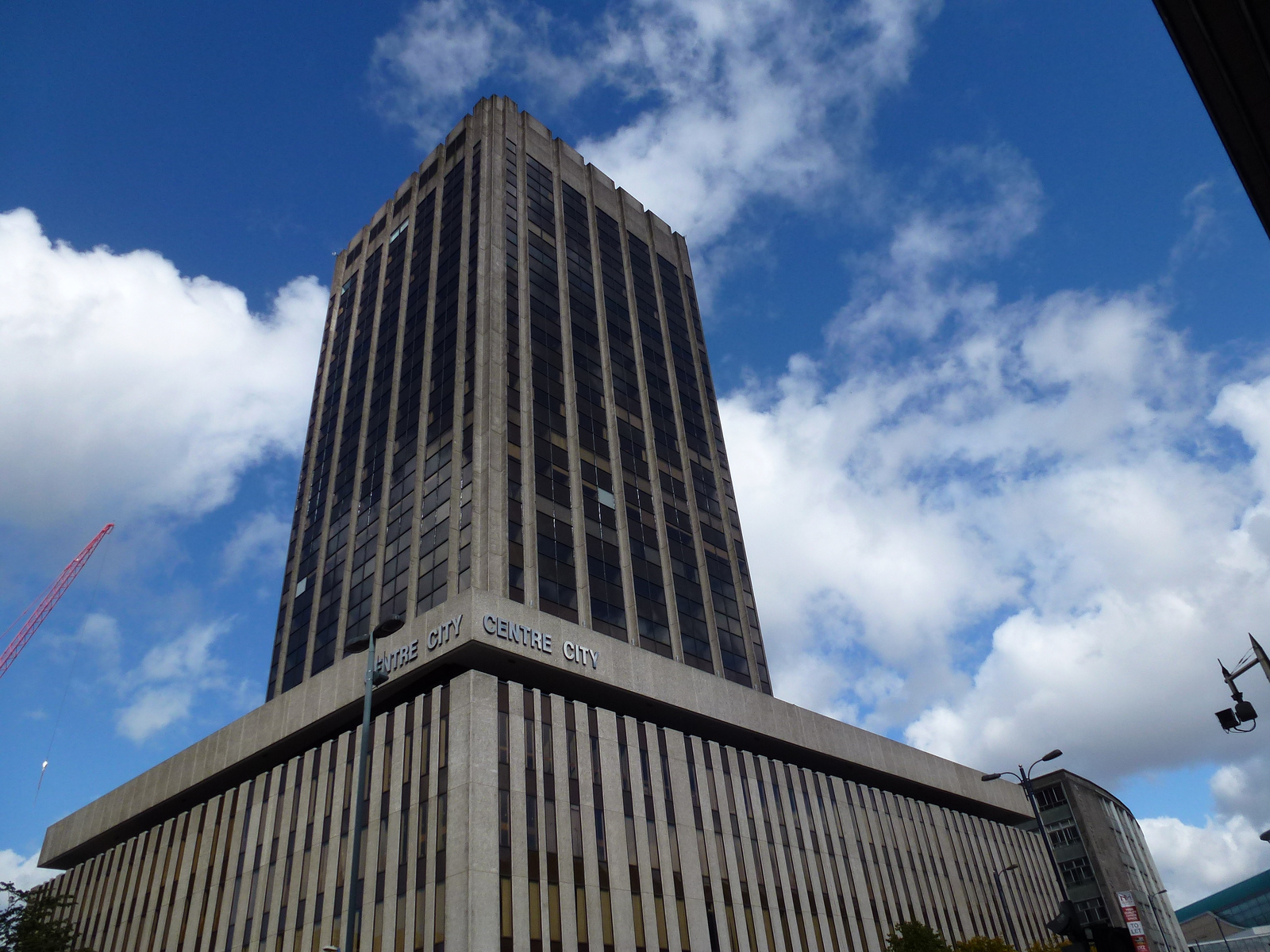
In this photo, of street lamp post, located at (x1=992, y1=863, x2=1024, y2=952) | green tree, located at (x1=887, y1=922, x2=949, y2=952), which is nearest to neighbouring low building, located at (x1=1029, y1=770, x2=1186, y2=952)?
street lamp post, located at (x1=992, y1=863, x2=1024, y2=952)

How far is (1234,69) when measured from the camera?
19828 millimetres

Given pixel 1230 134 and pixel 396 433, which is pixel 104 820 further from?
pixel 1230 134

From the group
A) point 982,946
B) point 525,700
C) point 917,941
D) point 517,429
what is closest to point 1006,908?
point 982,946

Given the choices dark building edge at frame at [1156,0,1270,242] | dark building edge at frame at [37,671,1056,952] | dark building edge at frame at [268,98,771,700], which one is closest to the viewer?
dark building edge at frame at [1156,0,1270,242]

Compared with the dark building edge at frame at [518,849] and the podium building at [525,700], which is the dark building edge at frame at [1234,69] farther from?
the dark building edge at frame at [518,849]

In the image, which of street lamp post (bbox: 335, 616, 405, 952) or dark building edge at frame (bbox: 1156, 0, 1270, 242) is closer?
street lamp post (bbox: 335, 616, 405, 952)

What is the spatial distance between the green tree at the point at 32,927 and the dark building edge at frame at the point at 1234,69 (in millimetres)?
59588

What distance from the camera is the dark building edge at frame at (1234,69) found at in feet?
61.6

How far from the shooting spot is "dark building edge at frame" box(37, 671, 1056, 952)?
126 ft

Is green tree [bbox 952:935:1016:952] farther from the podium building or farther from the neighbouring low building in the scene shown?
the neighbouring low building

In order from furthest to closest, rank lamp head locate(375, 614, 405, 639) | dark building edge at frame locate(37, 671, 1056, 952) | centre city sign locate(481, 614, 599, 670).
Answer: centre city sign locate(481, 614, 599, 670)
dark building edge at frame locate(37, 671, 1056, 952)
lamp head locate(375, 614, 405, 639)

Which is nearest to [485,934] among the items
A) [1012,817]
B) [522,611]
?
[522,611]

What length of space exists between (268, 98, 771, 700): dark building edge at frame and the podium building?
0.30m

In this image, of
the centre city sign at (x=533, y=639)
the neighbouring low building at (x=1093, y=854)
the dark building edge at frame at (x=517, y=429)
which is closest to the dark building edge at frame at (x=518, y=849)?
the centre city sign at (x=533, y=639)
